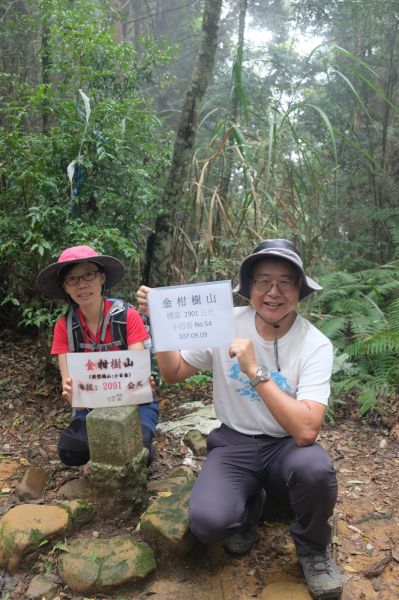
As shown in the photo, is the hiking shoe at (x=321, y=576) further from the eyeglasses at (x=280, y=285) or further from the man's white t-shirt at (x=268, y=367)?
the eyeglasses at (x=280, y=285)

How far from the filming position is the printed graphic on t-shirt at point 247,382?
206cm

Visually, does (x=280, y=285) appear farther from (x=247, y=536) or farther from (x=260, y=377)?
(x=247, y=536)

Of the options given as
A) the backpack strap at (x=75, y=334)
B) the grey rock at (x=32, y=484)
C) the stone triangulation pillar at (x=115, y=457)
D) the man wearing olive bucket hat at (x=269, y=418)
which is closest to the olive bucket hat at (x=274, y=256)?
the man wearing olive bucket hat at (x=269, y=418)

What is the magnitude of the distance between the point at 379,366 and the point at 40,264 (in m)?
3.05

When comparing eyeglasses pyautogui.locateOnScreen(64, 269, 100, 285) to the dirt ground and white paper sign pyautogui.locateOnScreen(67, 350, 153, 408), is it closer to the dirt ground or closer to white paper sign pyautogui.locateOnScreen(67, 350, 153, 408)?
white paper sign pyautogui.locateOnScreen(67, 350, 153, 408)

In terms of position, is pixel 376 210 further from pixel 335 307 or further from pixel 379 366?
pixel 379 366

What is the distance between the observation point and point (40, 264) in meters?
3.74

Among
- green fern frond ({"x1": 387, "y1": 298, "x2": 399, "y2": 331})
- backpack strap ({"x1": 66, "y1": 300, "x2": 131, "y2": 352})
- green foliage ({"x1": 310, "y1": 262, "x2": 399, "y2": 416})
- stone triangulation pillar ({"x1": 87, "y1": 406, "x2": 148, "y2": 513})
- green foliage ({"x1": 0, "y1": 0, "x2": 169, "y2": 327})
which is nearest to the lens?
stone triangulation pillar ({"x1": 87, "y1": 406, "x2": 148, "y2": 513})

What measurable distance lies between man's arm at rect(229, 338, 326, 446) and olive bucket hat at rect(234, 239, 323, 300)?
351 mm

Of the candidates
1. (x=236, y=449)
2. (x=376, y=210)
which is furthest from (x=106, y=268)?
(x=376, y=210)

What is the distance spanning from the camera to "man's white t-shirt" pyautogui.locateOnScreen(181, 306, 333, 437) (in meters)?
2.00

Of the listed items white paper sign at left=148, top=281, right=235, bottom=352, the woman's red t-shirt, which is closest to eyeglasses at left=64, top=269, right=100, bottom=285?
the woman's red t-shirt

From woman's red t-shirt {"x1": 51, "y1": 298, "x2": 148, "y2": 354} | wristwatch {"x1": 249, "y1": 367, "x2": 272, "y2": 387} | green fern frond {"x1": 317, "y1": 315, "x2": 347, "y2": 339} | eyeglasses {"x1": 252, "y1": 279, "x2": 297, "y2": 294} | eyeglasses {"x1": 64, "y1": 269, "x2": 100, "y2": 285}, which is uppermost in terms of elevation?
eyeglasses {"x1": 64, "y1": 269, "x2": 100, "y2": 285}

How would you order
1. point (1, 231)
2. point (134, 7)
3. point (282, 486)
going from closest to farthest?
point (282, 486) → point (1, 231) → point (134, 7)
